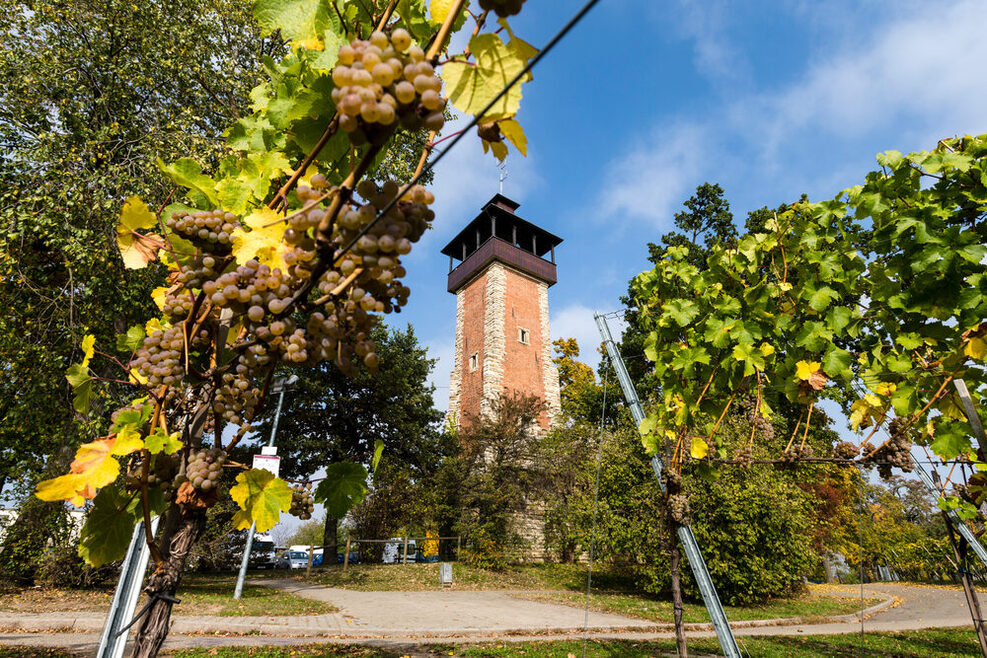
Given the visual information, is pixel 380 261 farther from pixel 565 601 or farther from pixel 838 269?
pixel 565 601

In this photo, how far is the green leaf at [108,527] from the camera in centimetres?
121

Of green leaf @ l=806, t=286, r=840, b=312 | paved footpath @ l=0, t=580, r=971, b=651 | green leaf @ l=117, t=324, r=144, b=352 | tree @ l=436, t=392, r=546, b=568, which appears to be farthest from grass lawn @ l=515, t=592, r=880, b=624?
green leaf @ l=117, t=324, r=144, b=352

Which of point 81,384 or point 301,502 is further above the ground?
point 81,384

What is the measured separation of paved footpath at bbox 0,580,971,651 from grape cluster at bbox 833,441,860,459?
1.83 metres

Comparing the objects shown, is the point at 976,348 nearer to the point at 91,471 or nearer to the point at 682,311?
the point at 682,311

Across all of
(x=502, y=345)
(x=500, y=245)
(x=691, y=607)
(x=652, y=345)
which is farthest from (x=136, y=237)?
(x=500, y=245)

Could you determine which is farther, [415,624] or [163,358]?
[415,624]

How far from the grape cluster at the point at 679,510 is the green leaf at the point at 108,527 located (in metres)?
3.71

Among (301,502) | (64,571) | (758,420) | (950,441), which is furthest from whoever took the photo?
(64,571)

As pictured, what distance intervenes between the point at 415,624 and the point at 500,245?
18156 millimetres

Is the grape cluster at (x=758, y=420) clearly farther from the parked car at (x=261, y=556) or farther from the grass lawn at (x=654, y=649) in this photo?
the parked car at (x=261, y=556)

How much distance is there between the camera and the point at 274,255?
107 cm

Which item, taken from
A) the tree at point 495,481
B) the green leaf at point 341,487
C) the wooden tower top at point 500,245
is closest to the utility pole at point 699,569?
the green leaf at point 341,487

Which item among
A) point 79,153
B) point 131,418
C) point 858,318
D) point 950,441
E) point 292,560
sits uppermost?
point 79,153
